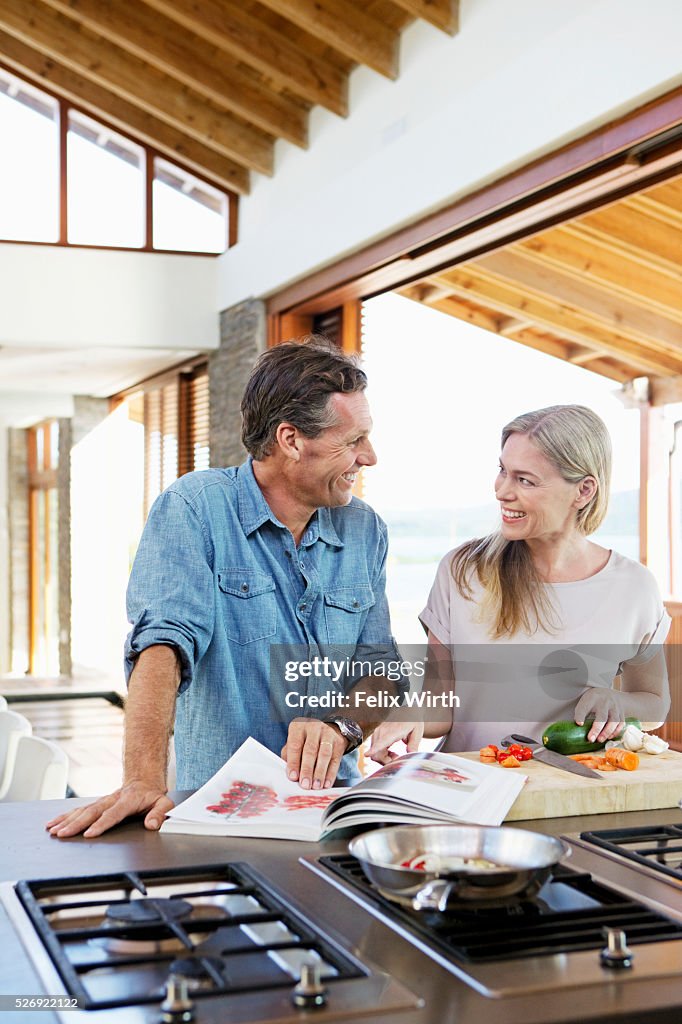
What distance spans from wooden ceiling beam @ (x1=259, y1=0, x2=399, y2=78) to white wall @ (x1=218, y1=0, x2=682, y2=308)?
88mm

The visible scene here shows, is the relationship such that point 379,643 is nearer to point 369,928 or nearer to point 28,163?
point 369,928

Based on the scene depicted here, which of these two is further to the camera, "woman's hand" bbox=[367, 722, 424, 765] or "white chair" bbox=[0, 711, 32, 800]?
"white chair" bbox=[0, 711, 32, 800]

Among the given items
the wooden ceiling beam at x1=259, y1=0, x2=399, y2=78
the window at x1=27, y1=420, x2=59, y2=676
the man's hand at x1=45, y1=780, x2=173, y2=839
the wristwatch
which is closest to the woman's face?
the wristwatch

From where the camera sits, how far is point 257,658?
204 centimetres

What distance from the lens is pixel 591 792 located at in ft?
5.13

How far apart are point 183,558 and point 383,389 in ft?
25.3

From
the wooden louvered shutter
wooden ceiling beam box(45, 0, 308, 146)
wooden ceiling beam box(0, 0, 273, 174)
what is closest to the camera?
→ wooden ceiling beam box(45, 0, 308, 146)

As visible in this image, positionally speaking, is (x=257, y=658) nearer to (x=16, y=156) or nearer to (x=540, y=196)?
(x=540, y=196)

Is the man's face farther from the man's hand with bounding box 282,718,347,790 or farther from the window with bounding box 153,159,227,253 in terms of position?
the window with bounding box 153,159,227,253

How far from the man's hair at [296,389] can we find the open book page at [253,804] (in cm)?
63

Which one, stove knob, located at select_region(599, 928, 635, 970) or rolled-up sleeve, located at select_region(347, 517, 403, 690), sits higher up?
rolled-up sleeve, located at select_region(347, 517, 403, 690)

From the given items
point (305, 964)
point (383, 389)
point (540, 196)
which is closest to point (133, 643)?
point (305, 964)

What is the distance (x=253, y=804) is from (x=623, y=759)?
1.76ft

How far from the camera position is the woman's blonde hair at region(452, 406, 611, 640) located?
7.30ft
